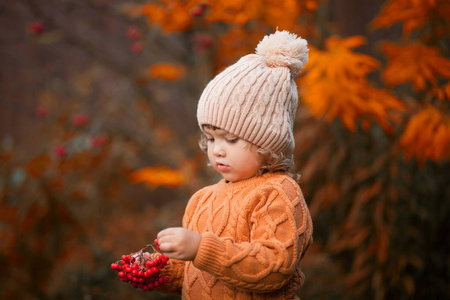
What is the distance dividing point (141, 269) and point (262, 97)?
0.73 metres

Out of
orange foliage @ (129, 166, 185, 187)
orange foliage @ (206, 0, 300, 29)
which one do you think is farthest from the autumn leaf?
orange foliage @ (206, 0, 300, 29)

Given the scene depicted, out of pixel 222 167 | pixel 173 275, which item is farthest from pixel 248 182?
pixel 173 275

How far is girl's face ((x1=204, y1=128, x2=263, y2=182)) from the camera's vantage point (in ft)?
5.09

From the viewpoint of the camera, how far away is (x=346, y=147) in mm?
4039

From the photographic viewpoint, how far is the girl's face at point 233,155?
1551 mm

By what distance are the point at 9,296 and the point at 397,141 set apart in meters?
3.70

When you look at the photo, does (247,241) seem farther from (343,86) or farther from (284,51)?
(343,86)

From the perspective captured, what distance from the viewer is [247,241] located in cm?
155

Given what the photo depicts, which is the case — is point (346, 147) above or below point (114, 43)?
below

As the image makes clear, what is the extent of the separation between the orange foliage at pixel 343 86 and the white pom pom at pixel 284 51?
1.10 meters

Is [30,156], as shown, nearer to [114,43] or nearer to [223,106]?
[114,43]

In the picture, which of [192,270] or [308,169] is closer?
[192,270]

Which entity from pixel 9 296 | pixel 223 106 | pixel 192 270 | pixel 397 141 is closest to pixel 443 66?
pixel 397 141

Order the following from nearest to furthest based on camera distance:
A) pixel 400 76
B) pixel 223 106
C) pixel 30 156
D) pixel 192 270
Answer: pixel 223 106 → pixel 192 270 → pixel 400 76 → pixel 30 156
